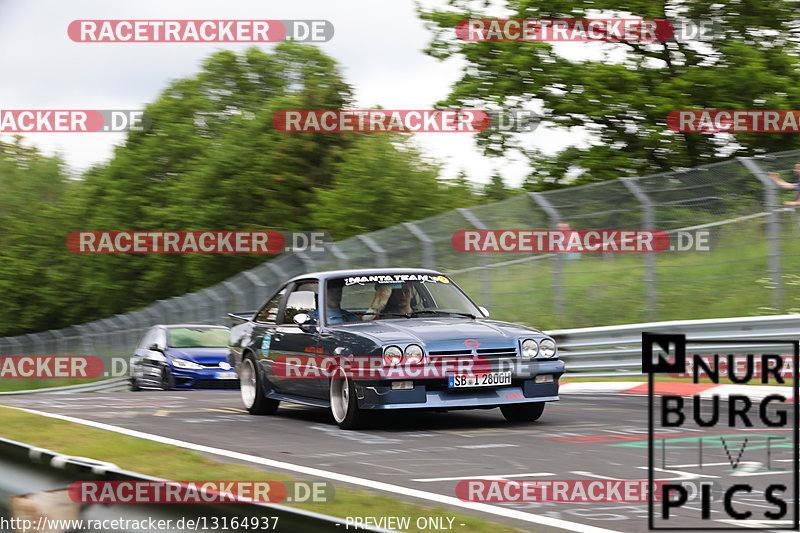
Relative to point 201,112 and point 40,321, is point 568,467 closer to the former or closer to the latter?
point 201,112

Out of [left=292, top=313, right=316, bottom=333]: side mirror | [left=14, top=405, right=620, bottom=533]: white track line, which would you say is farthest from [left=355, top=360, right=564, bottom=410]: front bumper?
[left=14, top=405, right=620, bottom=533]: white track line

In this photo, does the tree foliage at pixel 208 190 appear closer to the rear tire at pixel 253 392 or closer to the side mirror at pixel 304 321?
the rear tire at pixel 253 392

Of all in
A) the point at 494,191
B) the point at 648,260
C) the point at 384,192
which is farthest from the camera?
the point at 494,191

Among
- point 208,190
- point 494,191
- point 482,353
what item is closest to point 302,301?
point 482,353

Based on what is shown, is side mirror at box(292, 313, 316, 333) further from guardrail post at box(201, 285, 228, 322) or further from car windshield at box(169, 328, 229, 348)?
guardrail post at box(201, 285, 228, 322)

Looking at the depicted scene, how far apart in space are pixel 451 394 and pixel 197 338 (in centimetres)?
1033

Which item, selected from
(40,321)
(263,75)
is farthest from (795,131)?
(40,321)

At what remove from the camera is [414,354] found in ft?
30.6

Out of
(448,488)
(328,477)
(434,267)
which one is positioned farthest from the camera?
(434,267)

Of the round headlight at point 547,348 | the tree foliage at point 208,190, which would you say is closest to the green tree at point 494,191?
the tree foliage at point 208,190

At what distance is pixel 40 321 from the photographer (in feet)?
233

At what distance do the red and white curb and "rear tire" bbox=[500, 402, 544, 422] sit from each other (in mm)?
1831

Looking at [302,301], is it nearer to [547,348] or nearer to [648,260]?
[547,348]

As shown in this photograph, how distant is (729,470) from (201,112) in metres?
56.5
